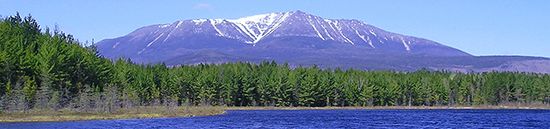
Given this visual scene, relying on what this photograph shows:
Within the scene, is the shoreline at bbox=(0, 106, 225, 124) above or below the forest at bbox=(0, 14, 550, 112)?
below

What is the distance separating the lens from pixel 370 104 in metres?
150

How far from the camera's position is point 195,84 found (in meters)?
135

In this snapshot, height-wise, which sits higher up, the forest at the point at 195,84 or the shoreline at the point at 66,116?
the forest at the point at 195,84

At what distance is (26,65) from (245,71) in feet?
188

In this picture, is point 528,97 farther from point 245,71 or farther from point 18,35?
point 18,35

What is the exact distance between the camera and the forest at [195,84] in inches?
3408

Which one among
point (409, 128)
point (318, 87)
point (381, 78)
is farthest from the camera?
point (381, 78)

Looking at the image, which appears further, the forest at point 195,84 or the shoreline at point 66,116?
the forest at point 195,84

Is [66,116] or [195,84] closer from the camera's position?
[66,116]

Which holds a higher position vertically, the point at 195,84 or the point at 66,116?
the point at 195,84

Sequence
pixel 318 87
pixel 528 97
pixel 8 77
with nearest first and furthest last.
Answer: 1. pixel 8 77
2. pixel 318 87
3. pixel 528 97

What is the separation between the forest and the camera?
8656 cm

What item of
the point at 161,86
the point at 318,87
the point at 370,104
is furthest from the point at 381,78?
the point at 161,86

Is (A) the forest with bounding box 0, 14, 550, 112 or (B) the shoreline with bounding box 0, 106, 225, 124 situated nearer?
(B) the shoreline with bounding box 0, 106, 225, 124
